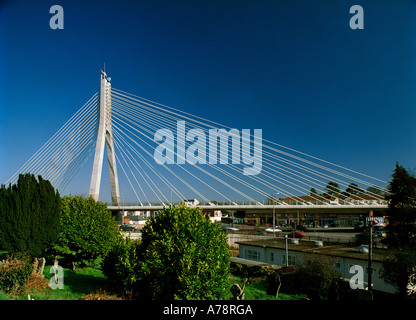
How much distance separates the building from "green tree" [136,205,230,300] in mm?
7645

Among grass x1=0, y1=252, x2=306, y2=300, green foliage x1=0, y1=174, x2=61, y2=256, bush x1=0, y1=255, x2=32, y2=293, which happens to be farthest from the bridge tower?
bush x1=0, y1=255, x2=32, y2=293

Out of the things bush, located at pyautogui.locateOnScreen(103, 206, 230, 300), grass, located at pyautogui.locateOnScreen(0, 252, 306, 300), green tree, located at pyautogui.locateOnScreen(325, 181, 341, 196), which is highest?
green tree, located at pyautogui.locateOnScreen(325, 181, 341, 196)

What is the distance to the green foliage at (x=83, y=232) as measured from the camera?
41.3 ft

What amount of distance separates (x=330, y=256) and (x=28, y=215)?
12.5m

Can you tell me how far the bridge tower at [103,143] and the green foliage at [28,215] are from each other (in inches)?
372

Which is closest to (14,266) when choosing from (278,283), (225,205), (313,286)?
(278,283)

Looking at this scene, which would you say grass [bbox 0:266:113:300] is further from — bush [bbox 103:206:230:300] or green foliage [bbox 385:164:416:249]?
green foliage [bbox 385:164:416:249]

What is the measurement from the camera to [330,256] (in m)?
12.8

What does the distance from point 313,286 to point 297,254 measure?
3724 millimetres

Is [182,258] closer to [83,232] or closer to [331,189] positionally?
[83,232]

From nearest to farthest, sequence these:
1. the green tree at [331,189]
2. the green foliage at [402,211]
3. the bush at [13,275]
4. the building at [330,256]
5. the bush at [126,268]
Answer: the bush at [126,268]
the bush at [13,275]
the building at [330,256]
the green foliage at [402,211]
the green tree at [331,189]

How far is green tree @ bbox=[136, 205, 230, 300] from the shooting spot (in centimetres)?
627

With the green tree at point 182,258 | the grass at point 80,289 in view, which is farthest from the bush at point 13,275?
the green tree at point 182,258

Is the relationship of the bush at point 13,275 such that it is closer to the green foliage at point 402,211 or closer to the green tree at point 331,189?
the green foliage at point 402,211
